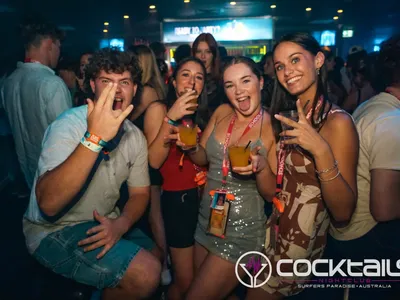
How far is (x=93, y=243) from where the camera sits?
5.92 ft

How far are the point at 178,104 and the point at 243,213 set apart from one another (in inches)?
35.8

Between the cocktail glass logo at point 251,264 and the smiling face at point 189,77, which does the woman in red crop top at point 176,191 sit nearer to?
the smiling face at point 189,77

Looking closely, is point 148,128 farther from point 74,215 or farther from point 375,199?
point 375,199

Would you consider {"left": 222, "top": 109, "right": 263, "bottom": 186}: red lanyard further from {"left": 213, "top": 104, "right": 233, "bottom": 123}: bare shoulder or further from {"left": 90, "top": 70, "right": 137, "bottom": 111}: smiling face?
{"left": 90, "top": 70, "right": 137, "bottom": 111}: smiling face

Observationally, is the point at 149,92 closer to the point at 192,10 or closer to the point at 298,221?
the point at 298,221

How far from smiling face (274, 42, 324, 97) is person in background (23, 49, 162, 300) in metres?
1.02

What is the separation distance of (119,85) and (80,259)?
3.56 ft

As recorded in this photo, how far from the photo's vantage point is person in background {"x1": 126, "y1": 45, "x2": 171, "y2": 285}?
3.23 m

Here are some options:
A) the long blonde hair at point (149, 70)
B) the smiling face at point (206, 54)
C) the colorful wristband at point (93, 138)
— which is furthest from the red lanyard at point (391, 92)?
the long blonde hair at point (149, 70)

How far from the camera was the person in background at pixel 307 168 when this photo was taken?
5.68ft

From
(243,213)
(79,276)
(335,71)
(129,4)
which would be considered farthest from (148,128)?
(129,4)

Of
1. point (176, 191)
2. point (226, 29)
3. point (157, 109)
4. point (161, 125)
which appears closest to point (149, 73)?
point (157, 109)

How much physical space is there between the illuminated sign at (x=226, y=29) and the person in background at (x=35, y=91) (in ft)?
28.3

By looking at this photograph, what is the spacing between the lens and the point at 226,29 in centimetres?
1188
